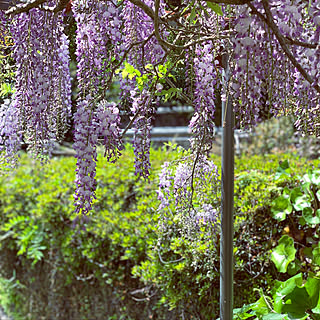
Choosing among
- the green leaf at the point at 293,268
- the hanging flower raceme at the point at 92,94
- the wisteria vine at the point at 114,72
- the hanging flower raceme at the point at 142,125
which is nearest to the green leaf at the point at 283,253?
the green leaf at the point at 293,268

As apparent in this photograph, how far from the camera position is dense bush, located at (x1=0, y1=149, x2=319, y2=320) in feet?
8.84

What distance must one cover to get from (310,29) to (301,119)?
1.19 feet

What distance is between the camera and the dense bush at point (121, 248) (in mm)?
2693

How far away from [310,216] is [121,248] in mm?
1219

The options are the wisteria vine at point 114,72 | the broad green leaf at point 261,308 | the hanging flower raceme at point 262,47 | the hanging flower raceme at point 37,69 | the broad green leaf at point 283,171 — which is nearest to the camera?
the hanging flower raceme at point 262,47

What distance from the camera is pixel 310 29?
5.41 ft

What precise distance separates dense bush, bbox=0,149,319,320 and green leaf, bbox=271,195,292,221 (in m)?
0.09

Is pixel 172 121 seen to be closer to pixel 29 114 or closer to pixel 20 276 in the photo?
pixel 20 276

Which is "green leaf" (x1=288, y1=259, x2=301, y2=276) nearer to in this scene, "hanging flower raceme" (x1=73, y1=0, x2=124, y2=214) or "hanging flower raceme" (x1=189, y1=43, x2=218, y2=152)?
"hanging flower raceme" (x1=189, y1=43, x2=218, y2=152)

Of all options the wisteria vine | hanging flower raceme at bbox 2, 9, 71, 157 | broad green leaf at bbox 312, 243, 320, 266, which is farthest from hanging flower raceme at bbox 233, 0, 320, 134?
broad green leaf at bbox 312, 243, 320, 266

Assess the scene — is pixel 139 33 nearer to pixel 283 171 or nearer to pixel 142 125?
pixel 142 125

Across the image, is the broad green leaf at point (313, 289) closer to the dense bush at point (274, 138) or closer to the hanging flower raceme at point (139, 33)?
the hanging flower raceme at point (139, 33)

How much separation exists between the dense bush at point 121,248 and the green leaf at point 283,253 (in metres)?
0.12

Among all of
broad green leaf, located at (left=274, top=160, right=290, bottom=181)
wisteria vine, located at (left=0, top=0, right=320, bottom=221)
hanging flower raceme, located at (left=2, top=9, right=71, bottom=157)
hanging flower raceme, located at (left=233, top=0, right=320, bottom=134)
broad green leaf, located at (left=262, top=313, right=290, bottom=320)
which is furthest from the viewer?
broad green leaf, located at (left=274, top=160, right=290, bottom=181)
